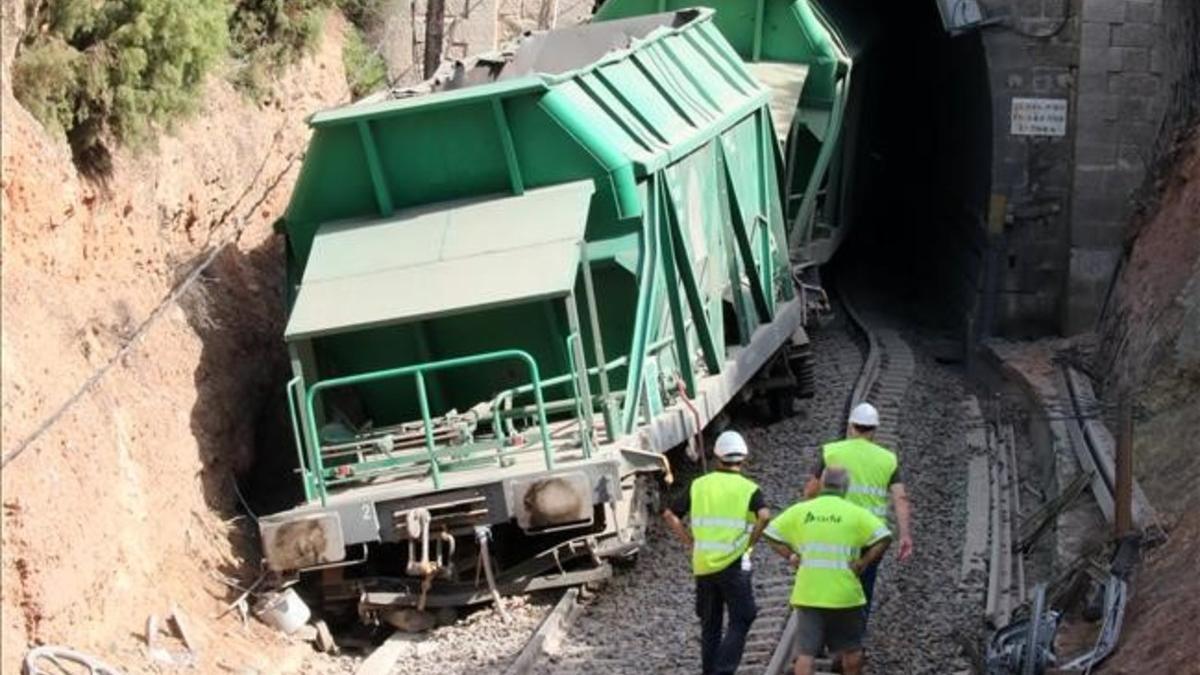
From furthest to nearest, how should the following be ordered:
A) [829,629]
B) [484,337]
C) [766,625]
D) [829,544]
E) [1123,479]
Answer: [484,337] → [766,625] → [1123,479] → [829,629] → [829,544]

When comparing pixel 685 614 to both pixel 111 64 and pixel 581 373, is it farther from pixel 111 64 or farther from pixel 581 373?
pixel 111 64

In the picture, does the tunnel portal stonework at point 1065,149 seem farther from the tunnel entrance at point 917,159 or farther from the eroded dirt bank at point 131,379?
the eroded dirt bank at point 131,379

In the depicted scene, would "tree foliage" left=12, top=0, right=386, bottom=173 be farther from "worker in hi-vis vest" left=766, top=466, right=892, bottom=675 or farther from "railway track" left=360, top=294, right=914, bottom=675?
"worker in hi-vis vest" left=766, top=466, right=892, bottom=675

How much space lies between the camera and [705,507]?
35.4 ft

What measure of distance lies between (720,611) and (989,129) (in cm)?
1273

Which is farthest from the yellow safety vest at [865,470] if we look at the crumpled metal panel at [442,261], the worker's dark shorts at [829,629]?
the crumpled metal panel at [442,261]

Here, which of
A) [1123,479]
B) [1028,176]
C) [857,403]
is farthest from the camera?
[1028,176]

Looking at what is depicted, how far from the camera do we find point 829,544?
10.2 m

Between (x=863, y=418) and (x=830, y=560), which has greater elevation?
(x=863, y=418)

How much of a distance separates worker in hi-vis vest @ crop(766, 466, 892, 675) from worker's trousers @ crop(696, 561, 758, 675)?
0.42 meters

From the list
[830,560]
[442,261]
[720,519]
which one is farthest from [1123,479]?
[442,261]

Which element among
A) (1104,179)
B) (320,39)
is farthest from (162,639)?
(1104,179)

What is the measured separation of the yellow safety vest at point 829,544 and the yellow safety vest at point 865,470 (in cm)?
68

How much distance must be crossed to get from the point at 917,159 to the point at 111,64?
18.7m
